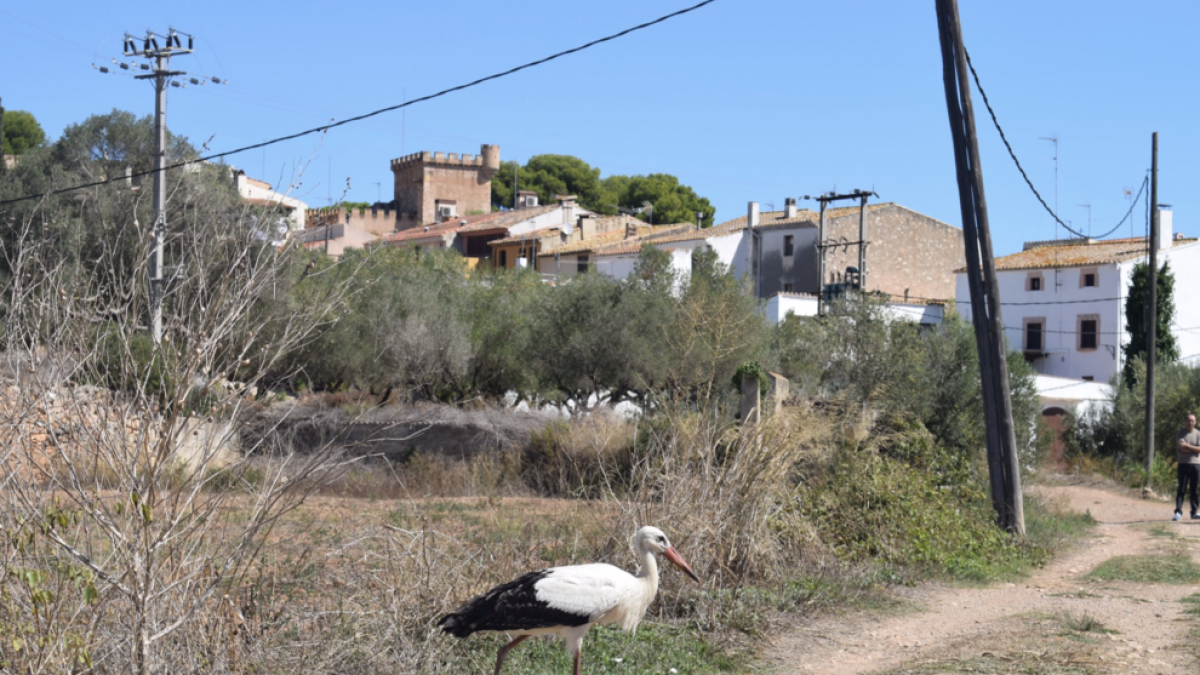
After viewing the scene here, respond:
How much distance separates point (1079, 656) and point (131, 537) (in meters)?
6.53

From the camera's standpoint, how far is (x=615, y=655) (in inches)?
299

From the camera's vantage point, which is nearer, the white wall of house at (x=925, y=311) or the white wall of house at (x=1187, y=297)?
the white wall of house at (x=1187, y=297)

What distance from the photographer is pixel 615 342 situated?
26734 millimetres

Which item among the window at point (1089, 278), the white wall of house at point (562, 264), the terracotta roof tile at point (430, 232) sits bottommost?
the window at point (1089, 278)

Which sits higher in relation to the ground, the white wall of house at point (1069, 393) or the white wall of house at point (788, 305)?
the white wall of house at point (788, 305)

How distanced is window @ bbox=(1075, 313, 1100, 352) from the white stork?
143 feet

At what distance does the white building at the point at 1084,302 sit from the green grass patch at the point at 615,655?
38581mm

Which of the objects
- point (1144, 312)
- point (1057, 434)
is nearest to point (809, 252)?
point (1144, 312)

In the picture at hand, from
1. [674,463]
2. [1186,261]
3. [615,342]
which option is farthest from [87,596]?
[1186,261]

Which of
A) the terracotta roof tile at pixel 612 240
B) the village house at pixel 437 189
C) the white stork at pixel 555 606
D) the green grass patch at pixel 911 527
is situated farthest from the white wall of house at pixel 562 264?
the white stork at pixel 555 606

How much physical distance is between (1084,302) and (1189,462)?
29.1 m

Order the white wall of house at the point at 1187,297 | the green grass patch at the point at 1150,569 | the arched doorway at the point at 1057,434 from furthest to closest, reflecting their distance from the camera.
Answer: the white wall of house at the point at 1187,297, the arched doorway at the point at 1057,434, the green grass patch at the point at 1150,569

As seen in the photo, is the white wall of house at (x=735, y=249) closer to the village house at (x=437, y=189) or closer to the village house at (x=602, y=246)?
the village house at (x=602, y=246)

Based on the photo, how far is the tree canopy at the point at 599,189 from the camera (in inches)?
3088
